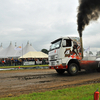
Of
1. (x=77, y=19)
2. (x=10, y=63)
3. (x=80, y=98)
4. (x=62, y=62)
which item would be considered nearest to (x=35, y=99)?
(x=80, y=98)

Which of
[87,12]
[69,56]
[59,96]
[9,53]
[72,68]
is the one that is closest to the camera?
[59,96]

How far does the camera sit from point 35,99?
393cm

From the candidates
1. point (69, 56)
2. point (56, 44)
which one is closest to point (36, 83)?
point (69, 56)

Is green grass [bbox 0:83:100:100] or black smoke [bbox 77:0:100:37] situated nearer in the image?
green grass [bbox 0:83:100:100]

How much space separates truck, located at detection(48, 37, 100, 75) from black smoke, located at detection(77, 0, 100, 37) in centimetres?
431

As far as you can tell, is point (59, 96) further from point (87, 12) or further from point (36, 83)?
point (87, 12)

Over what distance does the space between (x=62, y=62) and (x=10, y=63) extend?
63.6 ft

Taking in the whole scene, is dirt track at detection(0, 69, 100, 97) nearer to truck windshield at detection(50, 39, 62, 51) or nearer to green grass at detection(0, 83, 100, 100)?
green grass at detection(0, 83, 100, 100)

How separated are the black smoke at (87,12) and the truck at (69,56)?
431 cm

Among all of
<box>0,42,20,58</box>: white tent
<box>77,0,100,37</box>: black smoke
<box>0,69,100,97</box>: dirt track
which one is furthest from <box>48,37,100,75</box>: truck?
<box>0,42,20,58</box>: white tent

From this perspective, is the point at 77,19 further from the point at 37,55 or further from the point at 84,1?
the point at 37,55

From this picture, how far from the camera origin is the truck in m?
9.32

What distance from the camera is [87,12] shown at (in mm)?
14016

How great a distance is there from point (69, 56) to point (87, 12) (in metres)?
7.28
